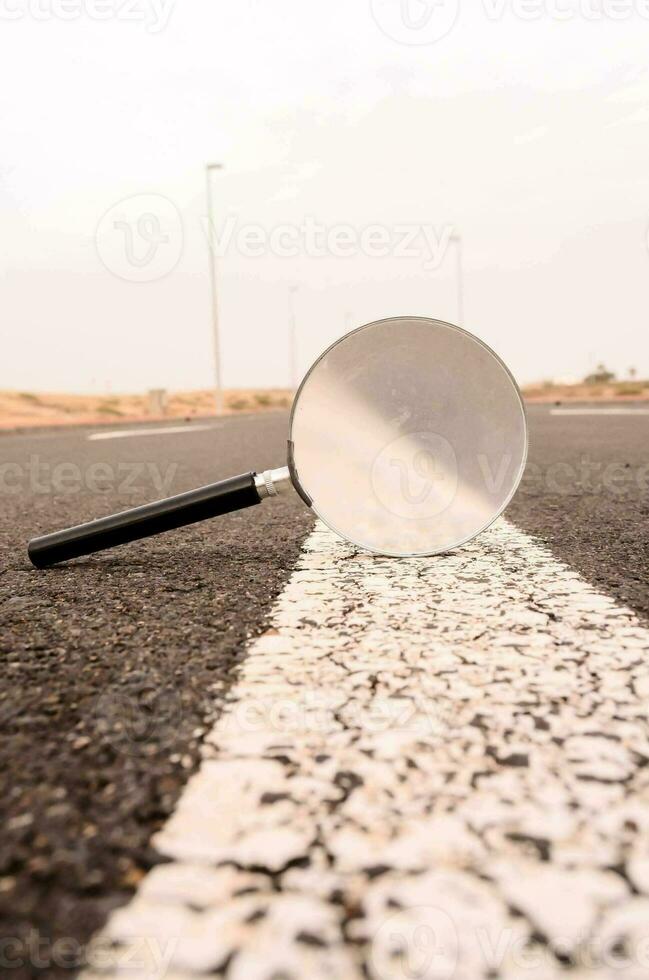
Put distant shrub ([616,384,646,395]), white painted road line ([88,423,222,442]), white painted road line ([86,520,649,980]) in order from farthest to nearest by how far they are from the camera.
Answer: distant shrub ([616,384,646,395]) → white painted road line ([88,423,222,442]) → white painted road line ([86,520,649,980])

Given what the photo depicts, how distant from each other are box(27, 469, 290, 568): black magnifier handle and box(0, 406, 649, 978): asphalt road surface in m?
0.07

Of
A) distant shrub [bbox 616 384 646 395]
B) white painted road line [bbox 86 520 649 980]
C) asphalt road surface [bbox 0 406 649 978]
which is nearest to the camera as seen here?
white painted road line [bbox 86 520 649 980]

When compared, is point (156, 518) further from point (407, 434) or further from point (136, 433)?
point (136, 433)

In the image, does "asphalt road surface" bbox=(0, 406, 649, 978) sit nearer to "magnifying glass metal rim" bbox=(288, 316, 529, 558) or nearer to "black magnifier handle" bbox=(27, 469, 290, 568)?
"black magnifier handle" bbox=(27, 469, 290, 568)

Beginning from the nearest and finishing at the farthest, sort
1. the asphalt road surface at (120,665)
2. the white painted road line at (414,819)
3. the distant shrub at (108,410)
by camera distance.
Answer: the white painted road line at (414,819) < the asphalt road surface at (120,665) < the distant shrub at (108,410)

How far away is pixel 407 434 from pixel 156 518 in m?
0.84

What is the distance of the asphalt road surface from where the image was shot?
0.84 metres

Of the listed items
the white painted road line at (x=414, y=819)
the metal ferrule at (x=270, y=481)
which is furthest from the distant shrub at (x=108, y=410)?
the white painted road line at (x=414, y=819)

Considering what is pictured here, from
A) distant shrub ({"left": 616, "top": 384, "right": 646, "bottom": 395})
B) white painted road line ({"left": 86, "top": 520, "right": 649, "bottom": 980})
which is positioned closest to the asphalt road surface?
white painted road line ({"left": 86, "top": 520, "right": 649, "bottom": 980})

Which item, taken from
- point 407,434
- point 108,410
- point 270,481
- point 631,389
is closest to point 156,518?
point 270,481

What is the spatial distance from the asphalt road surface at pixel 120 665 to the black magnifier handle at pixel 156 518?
0.23 ft

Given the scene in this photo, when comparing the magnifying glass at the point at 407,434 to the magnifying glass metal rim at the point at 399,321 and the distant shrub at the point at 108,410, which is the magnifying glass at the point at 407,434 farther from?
the distant shrub at the point at 108,410

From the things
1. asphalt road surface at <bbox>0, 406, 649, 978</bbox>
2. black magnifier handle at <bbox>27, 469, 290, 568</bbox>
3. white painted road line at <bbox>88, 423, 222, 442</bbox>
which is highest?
black magnifier handle at <bbox>27, 469, 290, 568</bbox>

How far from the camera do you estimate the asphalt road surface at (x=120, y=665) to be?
842 millimetres
